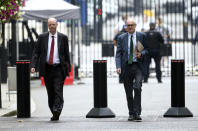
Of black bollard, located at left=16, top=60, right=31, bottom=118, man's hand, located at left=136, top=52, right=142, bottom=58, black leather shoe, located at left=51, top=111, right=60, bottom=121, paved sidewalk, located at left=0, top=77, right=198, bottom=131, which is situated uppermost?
man's hand, located at left=136, top=52, right=142, bottom=58

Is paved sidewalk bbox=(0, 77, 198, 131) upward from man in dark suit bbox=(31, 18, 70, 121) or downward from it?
downward

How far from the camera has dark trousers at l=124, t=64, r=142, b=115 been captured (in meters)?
11.9

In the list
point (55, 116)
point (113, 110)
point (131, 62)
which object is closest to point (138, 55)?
point (131, 62)

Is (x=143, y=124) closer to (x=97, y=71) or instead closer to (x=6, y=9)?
(x=97, y=71)

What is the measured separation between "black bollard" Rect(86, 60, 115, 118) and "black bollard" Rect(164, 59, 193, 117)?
1.08 meters

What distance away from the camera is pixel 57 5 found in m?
21.3

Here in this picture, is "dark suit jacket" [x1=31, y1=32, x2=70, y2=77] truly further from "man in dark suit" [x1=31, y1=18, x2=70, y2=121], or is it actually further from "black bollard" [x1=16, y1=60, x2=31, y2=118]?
"black bollard" [x1=16, y1=60, x2=31, y2=118]

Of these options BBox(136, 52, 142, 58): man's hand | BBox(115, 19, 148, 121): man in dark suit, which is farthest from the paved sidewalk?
BBox(136, 52, 142, 58): man's hand

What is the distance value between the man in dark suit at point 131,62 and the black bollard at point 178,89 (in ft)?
2.59

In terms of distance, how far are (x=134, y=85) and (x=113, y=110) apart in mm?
2612

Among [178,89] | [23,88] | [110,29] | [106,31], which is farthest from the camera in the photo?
[110,29]

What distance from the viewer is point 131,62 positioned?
39.3 ft

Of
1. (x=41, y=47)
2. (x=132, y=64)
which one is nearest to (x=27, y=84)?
(x=41, y=47)

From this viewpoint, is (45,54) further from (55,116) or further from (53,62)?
(55,116)
